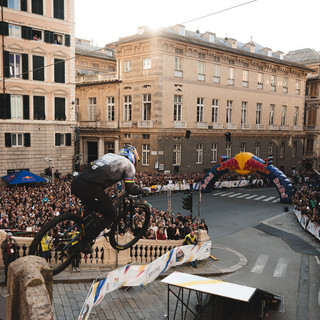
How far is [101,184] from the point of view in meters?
6.45

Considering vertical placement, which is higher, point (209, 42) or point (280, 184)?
point (209, 42)

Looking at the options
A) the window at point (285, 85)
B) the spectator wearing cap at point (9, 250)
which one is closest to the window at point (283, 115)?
the window at point (285, 85)

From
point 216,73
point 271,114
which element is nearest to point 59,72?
point 216,73

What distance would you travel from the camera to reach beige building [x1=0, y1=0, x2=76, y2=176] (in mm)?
30062

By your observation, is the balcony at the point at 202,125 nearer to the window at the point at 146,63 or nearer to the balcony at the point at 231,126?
the balcony at the point at 231,126

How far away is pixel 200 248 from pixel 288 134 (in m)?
43.9

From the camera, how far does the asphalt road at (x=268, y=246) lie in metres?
13.4

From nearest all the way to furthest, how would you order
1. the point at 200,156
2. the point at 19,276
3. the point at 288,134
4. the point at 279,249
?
the point at 19,276
the point at 279,249
the point at 200,156
the point at 288,134

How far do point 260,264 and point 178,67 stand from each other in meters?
27.5

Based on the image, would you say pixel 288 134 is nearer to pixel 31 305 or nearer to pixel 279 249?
pixel 279 249

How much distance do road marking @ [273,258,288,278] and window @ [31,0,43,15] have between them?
28.7 m

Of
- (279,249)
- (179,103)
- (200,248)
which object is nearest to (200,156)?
(179,103)

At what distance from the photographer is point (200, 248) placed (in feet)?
51.8

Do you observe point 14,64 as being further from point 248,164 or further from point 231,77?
point 231,77
